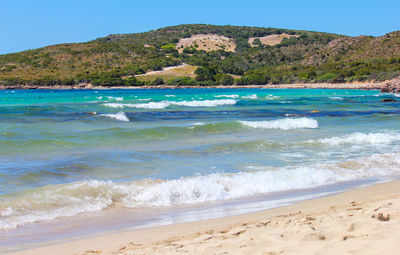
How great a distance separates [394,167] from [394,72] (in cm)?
7616

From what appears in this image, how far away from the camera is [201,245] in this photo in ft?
15.6

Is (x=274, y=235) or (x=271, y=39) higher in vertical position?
(x=271, y=39)

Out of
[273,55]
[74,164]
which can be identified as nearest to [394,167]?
[74,164]

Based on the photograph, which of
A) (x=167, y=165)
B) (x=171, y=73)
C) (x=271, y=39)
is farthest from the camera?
(x=271, y=39)

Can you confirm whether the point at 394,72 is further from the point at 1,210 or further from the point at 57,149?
the point at 1,210

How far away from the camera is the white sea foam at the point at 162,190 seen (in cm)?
698

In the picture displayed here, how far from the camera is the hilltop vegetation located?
10169 cm

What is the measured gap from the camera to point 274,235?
4941mm

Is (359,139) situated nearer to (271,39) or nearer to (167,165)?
(167,165)

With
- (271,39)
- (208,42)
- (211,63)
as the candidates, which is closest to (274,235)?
(211,63)

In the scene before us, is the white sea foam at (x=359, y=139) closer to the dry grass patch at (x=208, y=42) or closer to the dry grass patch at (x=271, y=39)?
the dry grass patch at (x=208, y=42)

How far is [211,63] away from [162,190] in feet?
430

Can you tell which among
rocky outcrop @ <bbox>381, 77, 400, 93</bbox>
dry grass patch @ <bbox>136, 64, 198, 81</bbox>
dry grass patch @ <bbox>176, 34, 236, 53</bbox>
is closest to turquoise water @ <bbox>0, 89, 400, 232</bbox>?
rocky outcrop @ <bbox>381, 77, 400, 93</bbox>

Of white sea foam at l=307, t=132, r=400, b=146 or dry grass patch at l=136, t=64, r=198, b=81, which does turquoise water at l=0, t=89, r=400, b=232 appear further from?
dry grass patch at l=136, t=64, r=198, b=81
